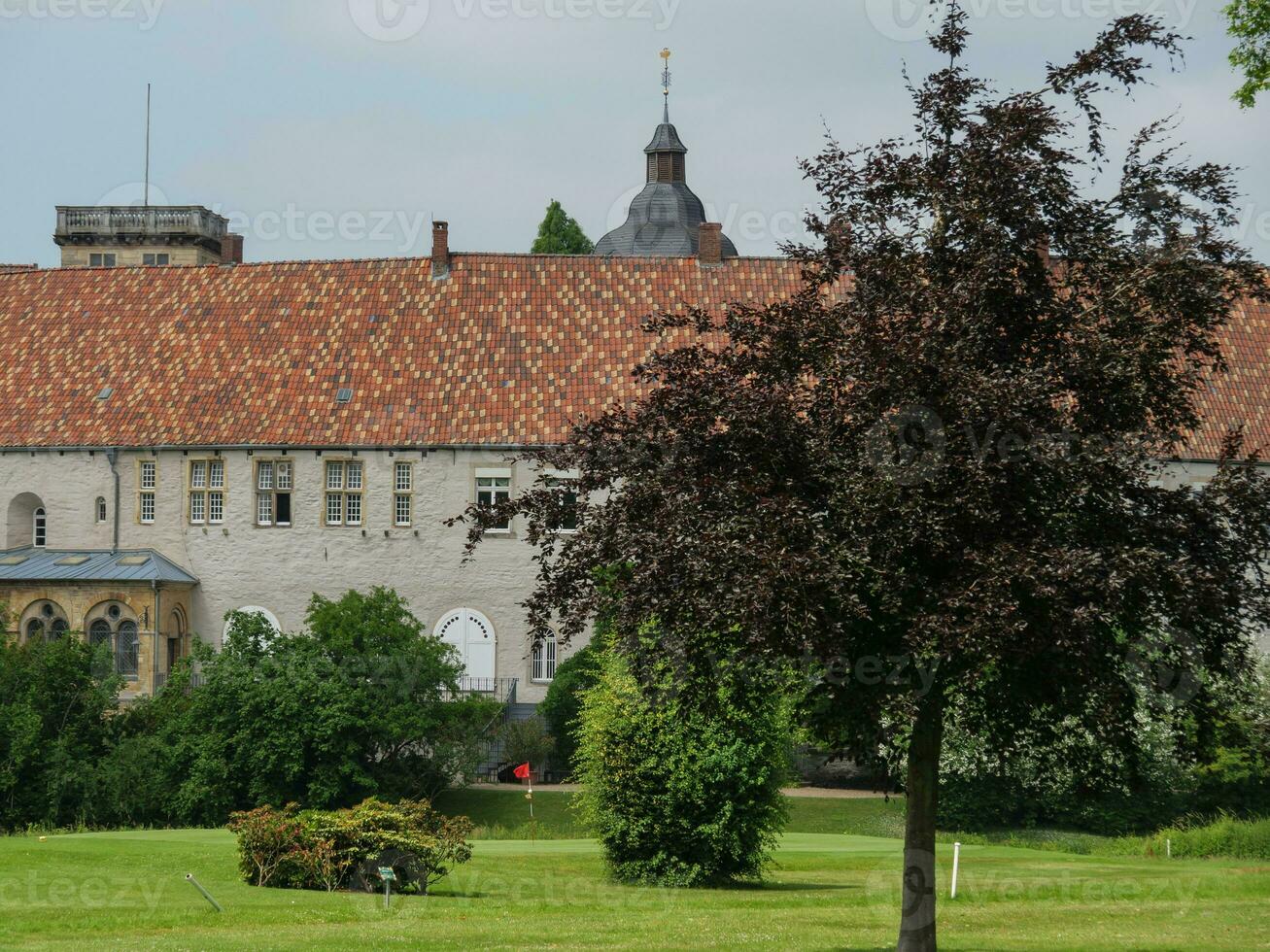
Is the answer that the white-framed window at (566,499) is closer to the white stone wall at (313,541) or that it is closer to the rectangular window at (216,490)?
the white stone wall at (313,541)

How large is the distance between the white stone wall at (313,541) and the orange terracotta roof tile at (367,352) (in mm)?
733

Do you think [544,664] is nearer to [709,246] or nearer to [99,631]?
[99,631]

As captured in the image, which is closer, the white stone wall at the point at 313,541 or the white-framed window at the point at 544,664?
the white-framed window at the point at 544,664

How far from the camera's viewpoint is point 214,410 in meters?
55.6

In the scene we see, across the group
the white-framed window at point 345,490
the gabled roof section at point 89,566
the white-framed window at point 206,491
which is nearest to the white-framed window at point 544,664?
the white-framed window at point 345,490

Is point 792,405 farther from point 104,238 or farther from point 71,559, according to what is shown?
point 104,238

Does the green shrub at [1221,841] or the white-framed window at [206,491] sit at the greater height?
the white-framed window at [206,491]

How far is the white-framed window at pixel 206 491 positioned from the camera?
55250 mm

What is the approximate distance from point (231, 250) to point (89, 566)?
1336 cm

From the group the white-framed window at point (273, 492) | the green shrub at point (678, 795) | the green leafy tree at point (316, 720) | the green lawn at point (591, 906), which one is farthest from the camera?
the white-framed window at point (273, 492)

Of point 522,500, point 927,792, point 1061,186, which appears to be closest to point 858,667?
point 927,792

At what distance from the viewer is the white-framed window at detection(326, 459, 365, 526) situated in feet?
179

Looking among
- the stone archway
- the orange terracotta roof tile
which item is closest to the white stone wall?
the orange terracotta roof tile

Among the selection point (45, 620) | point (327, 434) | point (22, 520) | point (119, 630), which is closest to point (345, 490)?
point (327, 434)
